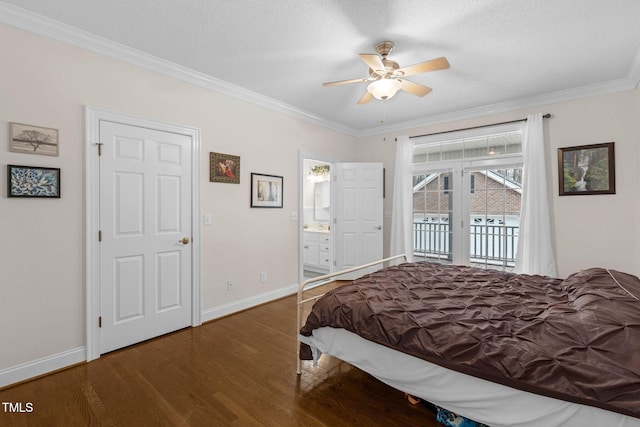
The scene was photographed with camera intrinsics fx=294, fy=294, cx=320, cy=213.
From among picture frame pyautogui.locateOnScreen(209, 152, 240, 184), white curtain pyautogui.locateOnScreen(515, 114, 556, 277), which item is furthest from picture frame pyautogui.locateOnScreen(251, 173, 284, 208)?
white curtain pyautogui.locateOnScreen(515, 114, 556, 277)

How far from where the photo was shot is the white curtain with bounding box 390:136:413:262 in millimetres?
4812

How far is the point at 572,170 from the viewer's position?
3.58 meters

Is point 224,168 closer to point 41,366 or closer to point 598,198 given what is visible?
point 41,366

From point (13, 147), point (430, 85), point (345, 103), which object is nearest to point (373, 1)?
point (430, 85)

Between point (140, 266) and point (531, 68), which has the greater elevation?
point (531, 68)

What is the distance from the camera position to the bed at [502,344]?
1281 mm

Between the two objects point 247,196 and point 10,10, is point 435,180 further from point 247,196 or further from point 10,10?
point 10,10

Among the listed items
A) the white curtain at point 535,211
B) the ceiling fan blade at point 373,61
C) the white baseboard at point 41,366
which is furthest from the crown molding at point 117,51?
the white curtain at point 535,211

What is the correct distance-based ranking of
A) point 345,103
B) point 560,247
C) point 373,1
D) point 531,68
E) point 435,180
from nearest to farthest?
point 373,1 → point 531,68 → point 560,247 → point 345,103 → point 435,180

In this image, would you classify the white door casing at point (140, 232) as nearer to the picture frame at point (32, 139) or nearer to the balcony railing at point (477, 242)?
the picture frame at point (32, 139)

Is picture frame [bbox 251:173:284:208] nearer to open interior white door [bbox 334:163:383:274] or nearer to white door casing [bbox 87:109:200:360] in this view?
white door casing [bbox 87:109:200:360]

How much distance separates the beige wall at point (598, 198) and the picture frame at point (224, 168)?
12.4 ft

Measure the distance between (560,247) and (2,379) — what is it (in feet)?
18.2

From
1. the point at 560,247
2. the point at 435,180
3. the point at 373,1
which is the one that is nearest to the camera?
the point at 373,1
